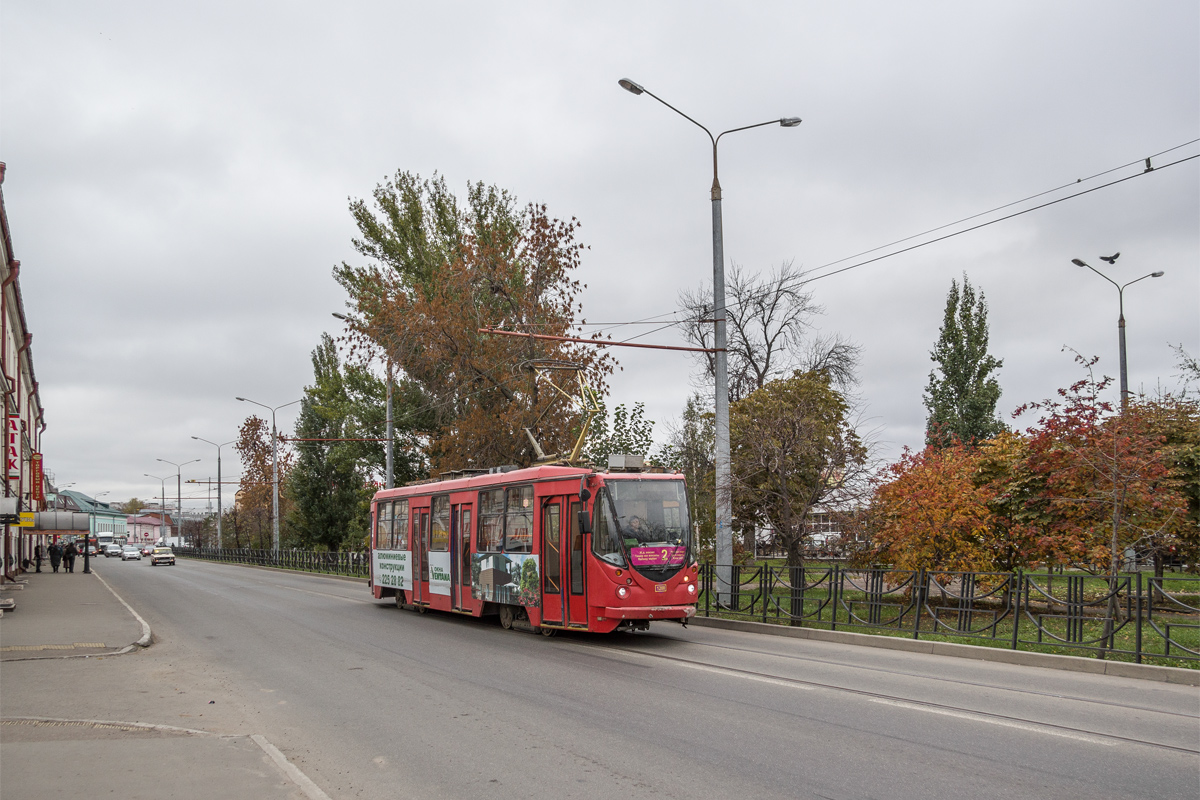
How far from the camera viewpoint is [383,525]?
24703mm

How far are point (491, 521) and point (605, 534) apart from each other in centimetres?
377

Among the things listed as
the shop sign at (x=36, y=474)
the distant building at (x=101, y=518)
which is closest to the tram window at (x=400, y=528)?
the shop sign at (x=36, y=474)

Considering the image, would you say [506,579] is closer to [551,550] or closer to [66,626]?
[551,550]

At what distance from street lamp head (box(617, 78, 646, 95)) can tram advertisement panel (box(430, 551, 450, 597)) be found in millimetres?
10735

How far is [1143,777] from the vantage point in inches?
266

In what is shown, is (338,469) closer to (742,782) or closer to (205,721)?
(205,721)

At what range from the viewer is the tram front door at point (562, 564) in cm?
1572

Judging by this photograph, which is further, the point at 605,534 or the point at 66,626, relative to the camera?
the point at 66,626

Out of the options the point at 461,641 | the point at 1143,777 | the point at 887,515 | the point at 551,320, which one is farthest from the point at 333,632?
the point at 551,320

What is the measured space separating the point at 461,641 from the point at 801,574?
6560mm

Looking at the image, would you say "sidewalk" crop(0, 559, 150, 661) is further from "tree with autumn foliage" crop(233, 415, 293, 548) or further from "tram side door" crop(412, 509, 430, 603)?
"tree with autumn foliage" crop(233, 415, 293, 548)

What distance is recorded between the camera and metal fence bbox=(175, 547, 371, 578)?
44.2m

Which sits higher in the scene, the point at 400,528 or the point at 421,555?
the point at 400,528

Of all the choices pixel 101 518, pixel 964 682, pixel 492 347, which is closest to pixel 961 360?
pixel 492 347
